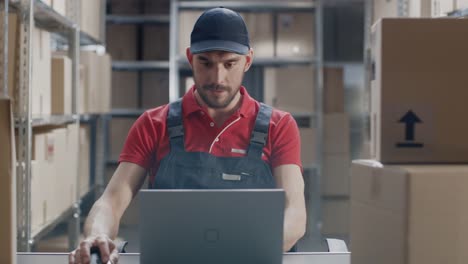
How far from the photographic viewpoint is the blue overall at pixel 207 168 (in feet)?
6.81

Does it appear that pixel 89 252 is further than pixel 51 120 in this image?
No

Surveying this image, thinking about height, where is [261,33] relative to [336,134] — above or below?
above

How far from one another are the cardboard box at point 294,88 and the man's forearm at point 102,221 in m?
2.66

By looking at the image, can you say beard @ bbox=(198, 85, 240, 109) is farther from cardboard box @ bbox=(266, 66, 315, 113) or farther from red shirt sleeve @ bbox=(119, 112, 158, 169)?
cardboard box @ bbox=(266, 66, 315, 113)

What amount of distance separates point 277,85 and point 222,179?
2466 mm

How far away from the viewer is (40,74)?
2822 millimetres

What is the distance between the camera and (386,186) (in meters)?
1.11

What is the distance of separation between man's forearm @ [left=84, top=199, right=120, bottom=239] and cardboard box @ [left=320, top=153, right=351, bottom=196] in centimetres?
305

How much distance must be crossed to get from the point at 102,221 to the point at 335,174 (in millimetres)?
3165

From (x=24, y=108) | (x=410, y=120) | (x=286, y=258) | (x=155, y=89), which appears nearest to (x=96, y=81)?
(x=155, y=89)

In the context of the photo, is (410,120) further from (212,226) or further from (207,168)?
(207,168)

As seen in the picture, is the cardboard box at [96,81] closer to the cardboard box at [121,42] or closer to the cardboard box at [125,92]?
the cardboard box at [125,92]

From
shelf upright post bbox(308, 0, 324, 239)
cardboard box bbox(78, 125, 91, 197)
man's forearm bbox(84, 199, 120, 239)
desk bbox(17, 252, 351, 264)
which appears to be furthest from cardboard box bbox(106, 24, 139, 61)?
desk bbox(17, 252, 351, 264)

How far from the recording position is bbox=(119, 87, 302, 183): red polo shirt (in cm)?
211
